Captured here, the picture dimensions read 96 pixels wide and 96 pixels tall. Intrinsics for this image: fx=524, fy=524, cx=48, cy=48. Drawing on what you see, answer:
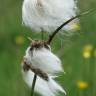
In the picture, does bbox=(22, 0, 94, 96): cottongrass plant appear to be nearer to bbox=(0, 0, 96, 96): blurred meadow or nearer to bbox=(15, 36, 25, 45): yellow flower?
bbox=(0, 0, 96, 96): blurred meadow

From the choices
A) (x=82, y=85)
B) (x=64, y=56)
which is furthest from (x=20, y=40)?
(x=82, y=85)

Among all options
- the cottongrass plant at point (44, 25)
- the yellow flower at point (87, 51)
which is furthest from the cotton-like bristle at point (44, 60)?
the yellow flower at point (87, 51)

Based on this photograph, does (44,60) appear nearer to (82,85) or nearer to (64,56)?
(82,85)

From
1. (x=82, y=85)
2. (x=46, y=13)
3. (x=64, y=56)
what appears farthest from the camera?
(x=64, y=56)

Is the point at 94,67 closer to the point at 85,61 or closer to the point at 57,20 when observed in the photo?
the point at 85,61

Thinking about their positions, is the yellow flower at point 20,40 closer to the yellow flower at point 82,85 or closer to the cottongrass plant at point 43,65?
the yellow flower at point 82,85

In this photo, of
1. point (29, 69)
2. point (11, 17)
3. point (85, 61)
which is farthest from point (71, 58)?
point (29, 69)

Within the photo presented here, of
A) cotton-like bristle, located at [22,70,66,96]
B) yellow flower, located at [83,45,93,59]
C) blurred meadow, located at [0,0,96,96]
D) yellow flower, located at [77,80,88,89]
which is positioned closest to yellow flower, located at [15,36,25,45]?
blurred meadow, located at [0,0,96,96]
